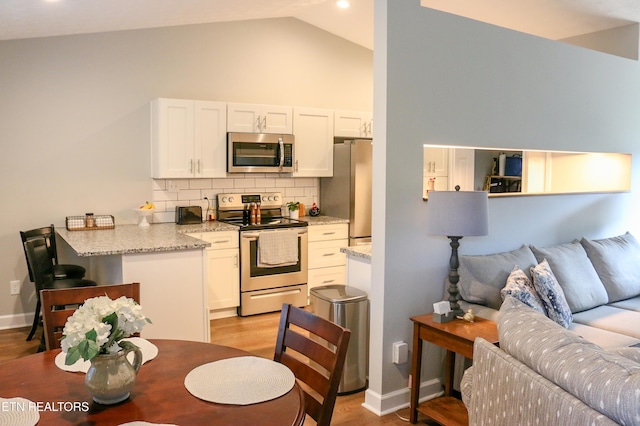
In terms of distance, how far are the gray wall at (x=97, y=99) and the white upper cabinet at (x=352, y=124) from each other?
0.75 metres

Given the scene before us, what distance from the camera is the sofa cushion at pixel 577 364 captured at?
1.52 metres

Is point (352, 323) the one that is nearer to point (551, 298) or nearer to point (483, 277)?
point (483, 277)

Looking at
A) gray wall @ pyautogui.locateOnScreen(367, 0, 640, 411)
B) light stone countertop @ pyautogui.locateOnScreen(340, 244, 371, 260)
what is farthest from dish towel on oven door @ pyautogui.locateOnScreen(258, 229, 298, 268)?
gray wall @ pyautogui.locateOnScreen(367, 0, 640, 411)

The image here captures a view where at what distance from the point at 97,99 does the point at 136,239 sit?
173 centimetres

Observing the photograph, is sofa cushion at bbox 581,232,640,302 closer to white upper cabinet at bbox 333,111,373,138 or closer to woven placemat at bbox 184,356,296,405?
white upper cabinet at bbox 333,111,373,138

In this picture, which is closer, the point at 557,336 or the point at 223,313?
the point at 557,336

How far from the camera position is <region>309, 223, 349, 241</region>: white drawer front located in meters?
5.69

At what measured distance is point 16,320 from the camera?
16.1 feet

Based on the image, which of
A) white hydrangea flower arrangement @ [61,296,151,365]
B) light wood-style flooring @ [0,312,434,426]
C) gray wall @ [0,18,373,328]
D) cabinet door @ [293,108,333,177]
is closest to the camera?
white hydrangea flower arrangement @ [61,296,151,365]

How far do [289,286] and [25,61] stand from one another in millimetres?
3271

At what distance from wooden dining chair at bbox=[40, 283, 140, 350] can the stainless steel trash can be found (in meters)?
1.46

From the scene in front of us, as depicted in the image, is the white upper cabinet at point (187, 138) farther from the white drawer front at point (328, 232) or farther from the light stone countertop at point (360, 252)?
the light stone countertop at point (360, 252)

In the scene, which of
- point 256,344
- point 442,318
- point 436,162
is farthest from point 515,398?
point 256,344

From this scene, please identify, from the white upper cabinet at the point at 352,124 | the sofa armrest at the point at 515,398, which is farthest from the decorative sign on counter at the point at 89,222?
the sofa armrest at the point at 515,398
